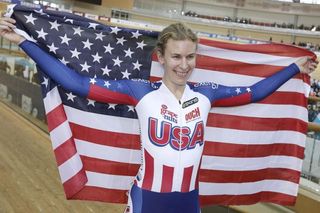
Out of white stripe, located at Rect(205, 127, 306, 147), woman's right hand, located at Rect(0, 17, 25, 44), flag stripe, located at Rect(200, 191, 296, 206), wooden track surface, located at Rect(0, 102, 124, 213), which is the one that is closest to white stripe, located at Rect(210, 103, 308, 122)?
white stripe, located at Rect(205, 127, 306, 147)

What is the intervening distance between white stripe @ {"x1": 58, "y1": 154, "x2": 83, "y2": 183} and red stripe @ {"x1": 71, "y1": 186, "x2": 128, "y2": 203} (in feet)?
0.45

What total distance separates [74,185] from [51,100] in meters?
0.51

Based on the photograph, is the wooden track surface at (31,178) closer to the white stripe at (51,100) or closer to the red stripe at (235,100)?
the white stripe at (51,100)

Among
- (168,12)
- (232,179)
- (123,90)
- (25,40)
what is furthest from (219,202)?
(168,12)

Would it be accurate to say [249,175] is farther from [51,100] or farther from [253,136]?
[51,100]

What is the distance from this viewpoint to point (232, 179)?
2684 mm

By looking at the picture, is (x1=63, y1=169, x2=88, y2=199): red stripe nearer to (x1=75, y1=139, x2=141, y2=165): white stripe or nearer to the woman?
(x1=75, y1=139, x2=141, y2=165): white stripe

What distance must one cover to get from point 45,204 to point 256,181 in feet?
7.09

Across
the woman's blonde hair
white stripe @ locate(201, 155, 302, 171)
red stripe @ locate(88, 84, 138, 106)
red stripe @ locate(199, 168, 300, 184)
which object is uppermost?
the woman's blonde hair

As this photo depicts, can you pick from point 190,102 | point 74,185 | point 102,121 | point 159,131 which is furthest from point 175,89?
point 74,185

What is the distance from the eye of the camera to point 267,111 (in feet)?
8.75

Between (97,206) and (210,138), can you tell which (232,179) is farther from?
(97,206)

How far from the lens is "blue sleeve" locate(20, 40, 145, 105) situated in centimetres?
199

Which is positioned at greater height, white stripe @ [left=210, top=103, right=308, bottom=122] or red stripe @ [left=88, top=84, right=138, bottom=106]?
red stripe @ [left=88, top=84, right=138, bottom=106]
